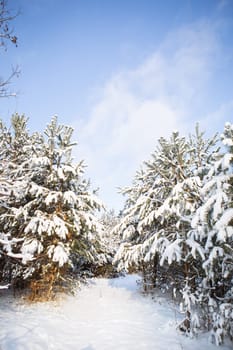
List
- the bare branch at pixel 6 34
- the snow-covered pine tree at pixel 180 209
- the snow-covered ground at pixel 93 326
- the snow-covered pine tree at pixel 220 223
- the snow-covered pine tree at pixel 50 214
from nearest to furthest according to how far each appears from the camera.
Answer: the bare branch at pixel 6 34
the snow-covered pine tree at pixel 220 223
the snow-covered ground at pixel 93 326
the snow-covered pine tree at pixel 180 209
the snow-covered pine tree at pixel 50 214

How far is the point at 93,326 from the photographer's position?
7.41m

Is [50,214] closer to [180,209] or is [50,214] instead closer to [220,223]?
[180,209]

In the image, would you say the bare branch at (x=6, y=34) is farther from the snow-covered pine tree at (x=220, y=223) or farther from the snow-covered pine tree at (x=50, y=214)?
the snow-covered pine tree at (x=50, y=214)

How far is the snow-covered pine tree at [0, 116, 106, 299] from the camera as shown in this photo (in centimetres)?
945

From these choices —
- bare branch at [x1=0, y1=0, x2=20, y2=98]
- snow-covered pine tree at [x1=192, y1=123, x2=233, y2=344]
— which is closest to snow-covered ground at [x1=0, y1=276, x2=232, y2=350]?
snow-covered pine tree at [x1=192, y1=123, x2=233, y2=344]

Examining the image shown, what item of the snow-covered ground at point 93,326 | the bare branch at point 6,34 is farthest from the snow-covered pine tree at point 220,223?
the bare branch at point 6,34

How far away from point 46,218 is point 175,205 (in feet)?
17.0

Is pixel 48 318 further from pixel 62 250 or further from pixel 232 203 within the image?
pixel 232 203

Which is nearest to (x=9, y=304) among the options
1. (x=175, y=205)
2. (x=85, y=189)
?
(x=85, y=189)

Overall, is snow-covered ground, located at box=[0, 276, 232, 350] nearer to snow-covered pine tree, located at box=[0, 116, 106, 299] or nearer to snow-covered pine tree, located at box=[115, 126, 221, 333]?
snow-covered pine tree, located at box=[115, 126, 221, 333]

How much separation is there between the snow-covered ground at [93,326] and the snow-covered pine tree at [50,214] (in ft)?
4.39

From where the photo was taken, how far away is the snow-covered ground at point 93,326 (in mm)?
5801

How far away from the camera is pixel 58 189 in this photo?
35.7ft

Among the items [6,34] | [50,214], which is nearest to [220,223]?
[6,34]
